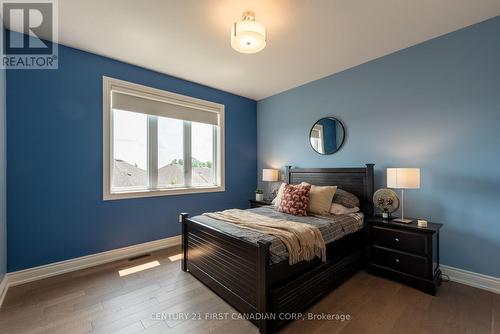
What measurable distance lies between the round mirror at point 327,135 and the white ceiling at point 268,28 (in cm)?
79

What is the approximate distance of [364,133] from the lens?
3039 mm

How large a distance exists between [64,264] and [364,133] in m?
4.13

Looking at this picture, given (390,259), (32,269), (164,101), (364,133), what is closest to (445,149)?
(364,133)

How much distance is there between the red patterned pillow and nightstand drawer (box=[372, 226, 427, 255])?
82 centimetres

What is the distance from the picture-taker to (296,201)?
8.91 ft

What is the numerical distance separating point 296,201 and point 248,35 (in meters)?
1.87

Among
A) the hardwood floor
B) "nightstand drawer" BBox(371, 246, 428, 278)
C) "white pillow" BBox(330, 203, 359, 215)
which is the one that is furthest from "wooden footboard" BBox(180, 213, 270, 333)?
"nightstand drawer" BBox(371, 246, 428, 278)

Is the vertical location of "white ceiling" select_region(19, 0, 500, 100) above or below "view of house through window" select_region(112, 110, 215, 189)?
above

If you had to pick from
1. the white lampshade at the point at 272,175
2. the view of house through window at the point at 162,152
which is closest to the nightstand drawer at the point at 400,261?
the white lampshade at the point at 272,175

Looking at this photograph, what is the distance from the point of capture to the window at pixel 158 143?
9.70ft

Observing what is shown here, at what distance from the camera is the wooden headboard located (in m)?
2.83

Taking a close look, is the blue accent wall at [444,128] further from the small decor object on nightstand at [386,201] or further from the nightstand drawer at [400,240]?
the nightstand drawer at [400,240]

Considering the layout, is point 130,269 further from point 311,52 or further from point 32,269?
point 311,52

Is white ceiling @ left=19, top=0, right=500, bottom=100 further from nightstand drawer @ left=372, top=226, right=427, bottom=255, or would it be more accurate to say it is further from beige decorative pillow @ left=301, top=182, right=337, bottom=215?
nightstand drawer @ left=372, top=226, right=427, bottom=255
